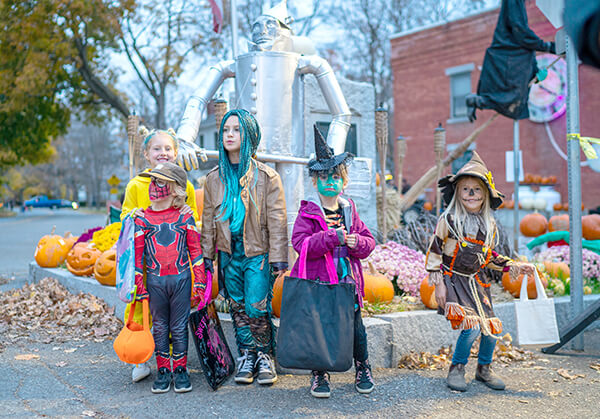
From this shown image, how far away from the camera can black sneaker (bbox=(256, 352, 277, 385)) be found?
3.75 meters

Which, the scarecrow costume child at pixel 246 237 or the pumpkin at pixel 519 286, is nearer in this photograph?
the scarecrow costume child at pixel 246 237

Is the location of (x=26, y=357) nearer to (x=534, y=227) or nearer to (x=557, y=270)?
(x=557, y=270)

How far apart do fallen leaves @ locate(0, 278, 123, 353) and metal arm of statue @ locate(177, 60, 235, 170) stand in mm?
1998

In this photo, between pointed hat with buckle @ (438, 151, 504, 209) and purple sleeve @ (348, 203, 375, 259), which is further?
pointed hat with buckle @ (438, 151, 504, 209)

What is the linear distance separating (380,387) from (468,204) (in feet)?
4.61

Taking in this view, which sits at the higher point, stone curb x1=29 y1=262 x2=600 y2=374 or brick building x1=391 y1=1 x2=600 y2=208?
brick building x1=391 y1=1 x2=600 y2=208

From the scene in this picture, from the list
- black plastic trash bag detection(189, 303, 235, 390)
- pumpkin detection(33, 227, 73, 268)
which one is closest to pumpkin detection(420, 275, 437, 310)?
black plastic trash bag detection(189, 303, 235, 390)

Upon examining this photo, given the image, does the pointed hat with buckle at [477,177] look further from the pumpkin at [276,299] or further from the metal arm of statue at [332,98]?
the pumpkin at [276,299]

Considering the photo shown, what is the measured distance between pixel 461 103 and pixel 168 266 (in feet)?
59.8

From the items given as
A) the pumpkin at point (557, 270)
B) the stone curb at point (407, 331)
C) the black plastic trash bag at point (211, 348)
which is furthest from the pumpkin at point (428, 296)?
the pumpkin at point (557, 270)

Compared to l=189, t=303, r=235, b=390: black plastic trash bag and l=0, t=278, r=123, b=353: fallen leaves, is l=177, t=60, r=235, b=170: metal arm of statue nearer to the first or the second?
l=189, t=303, r=235, b=390: black plastic trash bag

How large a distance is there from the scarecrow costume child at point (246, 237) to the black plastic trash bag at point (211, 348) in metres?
0.10

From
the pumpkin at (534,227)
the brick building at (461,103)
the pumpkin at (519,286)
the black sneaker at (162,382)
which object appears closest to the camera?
the black sneaker at (162,382)

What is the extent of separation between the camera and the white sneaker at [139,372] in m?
3.88
